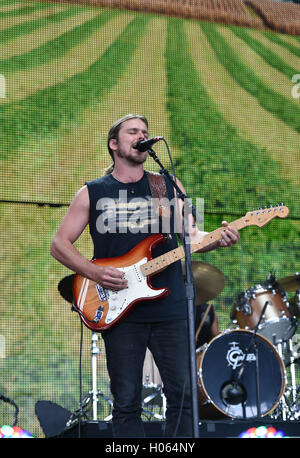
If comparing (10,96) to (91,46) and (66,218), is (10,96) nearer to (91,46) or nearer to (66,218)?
(91,46)

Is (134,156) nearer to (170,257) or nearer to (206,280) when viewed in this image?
(170,257)

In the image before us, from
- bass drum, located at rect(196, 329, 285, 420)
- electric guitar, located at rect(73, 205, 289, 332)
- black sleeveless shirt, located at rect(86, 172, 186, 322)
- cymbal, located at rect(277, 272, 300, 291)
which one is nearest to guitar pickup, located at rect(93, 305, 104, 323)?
electric guitar, located at rect(73, 205, 289, 332)

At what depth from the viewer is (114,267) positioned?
9.34 feet

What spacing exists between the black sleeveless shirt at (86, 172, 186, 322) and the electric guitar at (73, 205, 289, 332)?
0.16 ft

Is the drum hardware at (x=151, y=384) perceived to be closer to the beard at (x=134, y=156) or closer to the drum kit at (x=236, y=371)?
the drum kit at (x=236, y=371)

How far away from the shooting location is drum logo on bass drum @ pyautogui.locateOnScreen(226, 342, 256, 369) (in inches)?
160

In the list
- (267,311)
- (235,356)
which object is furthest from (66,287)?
(267,311)

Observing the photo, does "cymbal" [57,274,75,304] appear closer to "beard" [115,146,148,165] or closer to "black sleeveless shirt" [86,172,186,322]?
"black sleeveless shirt" [86,172,186,322]

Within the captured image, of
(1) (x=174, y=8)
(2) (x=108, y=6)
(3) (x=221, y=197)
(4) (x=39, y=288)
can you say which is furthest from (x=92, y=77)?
(4) (x=39, y=288)

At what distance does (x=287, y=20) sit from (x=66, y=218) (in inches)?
166

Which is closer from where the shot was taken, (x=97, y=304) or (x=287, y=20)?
(x=97, y=304)

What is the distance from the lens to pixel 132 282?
2.82 meters

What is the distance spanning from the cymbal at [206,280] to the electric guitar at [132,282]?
1.19 meters

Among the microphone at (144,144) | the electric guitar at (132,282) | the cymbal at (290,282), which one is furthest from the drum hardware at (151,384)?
the microphone at (144,144)
